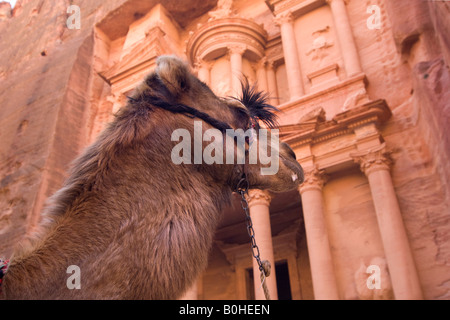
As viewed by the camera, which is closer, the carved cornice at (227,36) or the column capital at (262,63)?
the carved cornice at (227,36)

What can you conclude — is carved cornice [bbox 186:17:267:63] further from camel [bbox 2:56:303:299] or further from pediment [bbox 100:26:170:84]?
camel [bbox 2:56:303:299]

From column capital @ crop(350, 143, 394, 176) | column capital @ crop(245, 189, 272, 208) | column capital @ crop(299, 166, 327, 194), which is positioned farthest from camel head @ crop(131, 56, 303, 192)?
column capital @ crop(245, 189, 272, 208)

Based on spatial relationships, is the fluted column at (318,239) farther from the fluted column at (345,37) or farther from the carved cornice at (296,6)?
the carved cornice at (296,6)

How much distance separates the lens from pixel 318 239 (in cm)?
1015

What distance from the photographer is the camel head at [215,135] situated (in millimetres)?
2426

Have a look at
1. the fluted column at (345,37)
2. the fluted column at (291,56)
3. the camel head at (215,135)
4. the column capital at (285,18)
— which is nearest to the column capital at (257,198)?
the fluted column at (291,56)

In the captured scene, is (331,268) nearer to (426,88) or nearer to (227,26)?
(426,88)

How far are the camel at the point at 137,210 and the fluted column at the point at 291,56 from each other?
1098 centimetres

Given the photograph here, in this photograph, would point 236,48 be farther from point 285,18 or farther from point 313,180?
point 313,180

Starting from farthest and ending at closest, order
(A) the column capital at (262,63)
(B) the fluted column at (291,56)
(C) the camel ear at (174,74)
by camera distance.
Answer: (A) the column capital at (262,63) < (B) the fluted column at (291,56) < (C) the camel ear at (174,74)

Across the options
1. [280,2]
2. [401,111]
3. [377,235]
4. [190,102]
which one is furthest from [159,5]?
[190,102]

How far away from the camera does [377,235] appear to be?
10.1 meters

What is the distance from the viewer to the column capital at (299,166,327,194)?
36.2 feet

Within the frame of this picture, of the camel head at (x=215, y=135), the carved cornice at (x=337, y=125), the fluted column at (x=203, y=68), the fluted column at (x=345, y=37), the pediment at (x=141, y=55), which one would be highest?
the pediment at (x=141, y=55)
